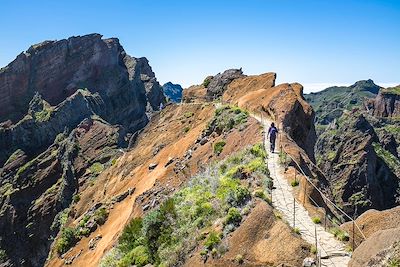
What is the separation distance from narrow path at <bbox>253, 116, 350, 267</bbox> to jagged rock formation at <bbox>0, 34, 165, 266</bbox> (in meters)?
53.5

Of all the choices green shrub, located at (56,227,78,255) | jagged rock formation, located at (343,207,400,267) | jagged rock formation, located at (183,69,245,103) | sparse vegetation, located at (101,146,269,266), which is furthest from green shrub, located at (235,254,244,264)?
jagged rock formation, located at (183,69,245,103)

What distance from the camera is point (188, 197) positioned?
28141mm

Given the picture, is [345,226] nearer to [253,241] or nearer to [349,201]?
[253,241]

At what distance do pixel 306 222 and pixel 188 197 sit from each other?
9064mm

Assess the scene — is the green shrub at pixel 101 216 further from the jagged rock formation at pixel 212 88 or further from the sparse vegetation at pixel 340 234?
the sparse vegetation at pixel 340 234

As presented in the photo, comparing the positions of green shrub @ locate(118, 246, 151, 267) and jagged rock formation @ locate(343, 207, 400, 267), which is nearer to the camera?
jagged rock formation @ locate(343, 207, 400, 267)

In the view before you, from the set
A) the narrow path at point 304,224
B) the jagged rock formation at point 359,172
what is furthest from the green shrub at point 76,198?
the jagged rock formation at point 359,172

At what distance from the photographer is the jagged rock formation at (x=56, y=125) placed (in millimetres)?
82750

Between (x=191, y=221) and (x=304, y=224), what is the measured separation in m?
6.29

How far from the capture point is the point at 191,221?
24266 mm

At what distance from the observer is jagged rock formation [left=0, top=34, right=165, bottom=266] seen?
82750mm

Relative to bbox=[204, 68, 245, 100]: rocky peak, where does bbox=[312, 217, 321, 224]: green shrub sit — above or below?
below

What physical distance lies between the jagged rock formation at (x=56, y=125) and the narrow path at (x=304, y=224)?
176ft

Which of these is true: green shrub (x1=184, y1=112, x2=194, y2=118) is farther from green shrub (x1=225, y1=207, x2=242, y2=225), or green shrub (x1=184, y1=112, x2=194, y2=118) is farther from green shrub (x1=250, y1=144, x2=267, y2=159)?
green shrub (x1=225, y1=207, x2=242, y2=225)
